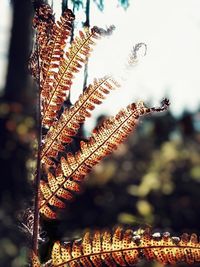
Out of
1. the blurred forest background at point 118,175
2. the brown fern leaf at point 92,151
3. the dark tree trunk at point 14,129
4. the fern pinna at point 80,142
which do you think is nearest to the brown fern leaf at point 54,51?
the fern pinna at point 80,142

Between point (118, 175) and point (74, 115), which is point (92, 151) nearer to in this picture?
point (74, 115)

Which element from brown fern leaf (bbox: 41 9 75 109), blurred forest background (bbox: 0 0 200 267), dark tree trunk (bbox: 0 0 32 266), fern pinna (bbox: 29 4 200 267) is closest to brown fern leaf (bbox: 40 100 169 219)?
fern pinna (bbox: 29 4 200 267)

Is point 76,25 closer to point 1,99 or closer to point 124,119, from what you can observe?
point 124,119

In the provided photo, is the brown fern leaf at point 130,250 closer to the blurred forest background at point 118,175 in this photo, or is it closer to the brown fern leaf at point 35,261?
the brown fern leaf at point 35,261

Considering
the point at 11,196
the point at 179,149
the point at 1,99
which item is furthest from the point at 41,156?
the point at 179,149

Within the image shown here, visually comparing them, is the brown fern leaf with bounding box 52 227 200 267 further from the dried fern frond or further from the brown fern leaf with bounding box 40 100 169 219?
the dried fern frond

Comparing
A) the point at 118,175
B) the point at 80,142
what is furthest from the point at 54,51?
the point at 118,175

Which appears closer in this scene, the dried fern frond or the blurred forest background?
the dried fern frond
